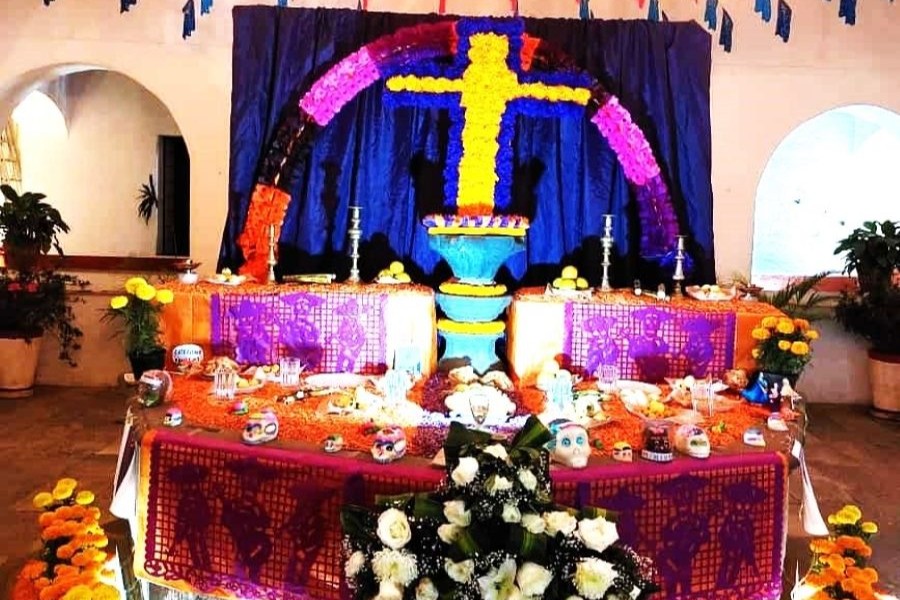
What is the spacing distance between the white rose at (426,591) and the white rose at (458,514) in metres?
0.13

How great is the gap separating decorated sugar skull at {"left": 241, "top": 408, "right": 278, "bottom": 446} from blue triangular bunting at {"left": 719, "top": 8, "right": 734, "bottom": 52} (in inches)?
179

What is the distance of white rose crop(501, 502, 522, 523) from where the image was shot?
171 cm

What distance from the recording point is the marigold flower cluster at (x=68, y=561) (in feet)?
7.94

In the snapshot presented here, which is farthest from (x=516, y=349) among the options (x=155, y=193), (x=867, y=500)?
(x=155, y=193)

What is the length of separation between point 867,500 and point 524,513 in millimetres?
3539

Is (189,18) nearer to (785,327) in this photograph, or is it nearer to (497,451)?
(785,327)

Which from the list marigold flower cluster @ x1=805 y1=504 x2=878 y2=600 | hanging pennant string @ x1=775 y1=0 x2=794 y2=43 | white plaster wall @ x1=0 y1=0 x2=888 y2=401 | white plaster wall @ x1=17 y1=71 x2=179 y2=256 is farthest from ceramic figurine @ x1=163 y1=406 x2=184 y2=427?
white plaster wall @ x1=17 y1=71 x2=179 y2=256

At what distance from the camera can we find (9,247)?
6.11 meters

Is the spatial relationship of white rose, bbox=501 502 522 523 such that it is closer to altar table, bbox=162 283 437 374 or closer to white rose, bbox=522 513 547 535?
white rose, bbox=522 513 547 535

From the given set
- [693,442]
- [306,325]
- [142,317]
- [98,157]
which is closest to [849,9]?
[693,442]

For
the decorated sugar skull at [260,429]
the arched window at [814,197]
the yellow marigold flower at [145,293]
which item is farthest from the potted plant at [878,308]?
the yellow marigold flower at [145,293]

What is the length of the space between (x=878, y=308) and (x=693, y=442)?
3.73 m

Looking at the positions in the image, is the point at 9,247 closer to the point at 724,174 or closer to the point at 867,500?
the point at 724,174

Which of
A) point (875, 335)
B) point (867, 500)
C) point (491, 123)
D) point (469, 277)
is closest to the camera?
point (867, 500)
